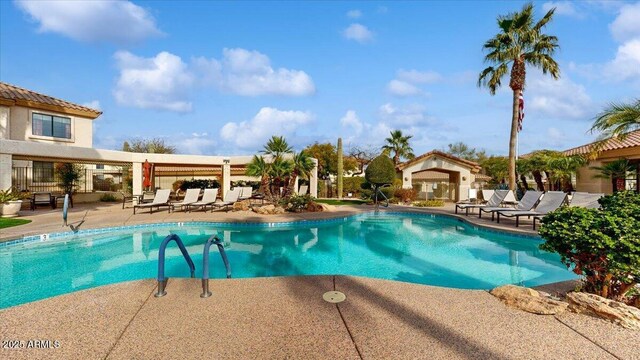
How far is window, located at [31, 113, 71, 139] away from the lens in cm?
1938

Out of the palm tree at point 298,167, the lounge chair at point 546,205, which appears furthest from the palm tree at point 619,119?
the palm tree at point 298,167

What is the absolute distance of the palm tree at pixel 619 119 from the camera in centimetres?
907

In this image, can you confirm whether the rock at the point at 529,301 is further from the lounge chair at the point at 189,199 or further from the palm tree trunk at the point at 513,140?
the palm tree trunk at the point at 513,140

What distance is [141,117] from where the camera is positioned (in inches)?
976

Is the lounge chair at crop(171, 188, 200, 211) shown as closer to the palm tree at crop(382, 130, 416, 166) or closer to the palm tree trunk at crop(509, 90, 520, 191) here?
the palm tree trunk at crop(509, 90, 520, 191)

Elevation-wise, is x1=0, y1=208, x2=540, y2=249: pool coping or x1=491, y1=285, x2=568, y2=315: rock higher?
x1=491, y1=285, x2=568, y2=315: rock

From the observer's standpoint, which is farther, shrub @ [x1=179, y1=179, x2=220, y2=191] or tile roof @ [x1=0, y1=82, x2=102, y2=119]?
shrub @ [x1=179, y1=179, x2=220, y2=191]

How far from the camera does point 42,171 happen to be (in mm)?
20391

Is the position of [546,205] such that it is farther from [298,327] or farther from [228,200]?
[228,200]

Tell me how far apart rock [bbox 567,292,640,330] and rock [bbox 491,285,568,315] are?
146 millimetres

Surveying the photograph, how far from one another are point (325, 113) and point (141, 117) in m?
14.8

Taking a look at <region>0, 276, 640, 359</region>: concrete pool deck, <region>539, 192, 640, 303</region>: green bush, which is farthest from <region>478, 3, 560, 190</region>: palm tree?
<region>0, 276, 640, 359</region>: concrete pool deck

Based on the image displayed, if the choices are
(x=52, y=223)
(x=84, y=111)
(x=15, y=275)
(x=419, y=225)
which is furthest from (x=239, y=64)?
(x=15, y=275)

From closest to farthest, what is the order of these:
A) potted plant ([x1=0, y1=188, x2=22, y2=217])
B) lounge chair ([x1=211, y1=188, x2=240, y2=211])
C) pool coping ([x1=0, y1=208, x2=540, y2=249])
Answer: pool coping ([x1=0, y1=208, x2=540, y2=249]) → potted plant ([x1=0, y1=188, x2=22, y2=217]) → lounge chair ([x1=211, y1=188, x2=240, y2=211])
